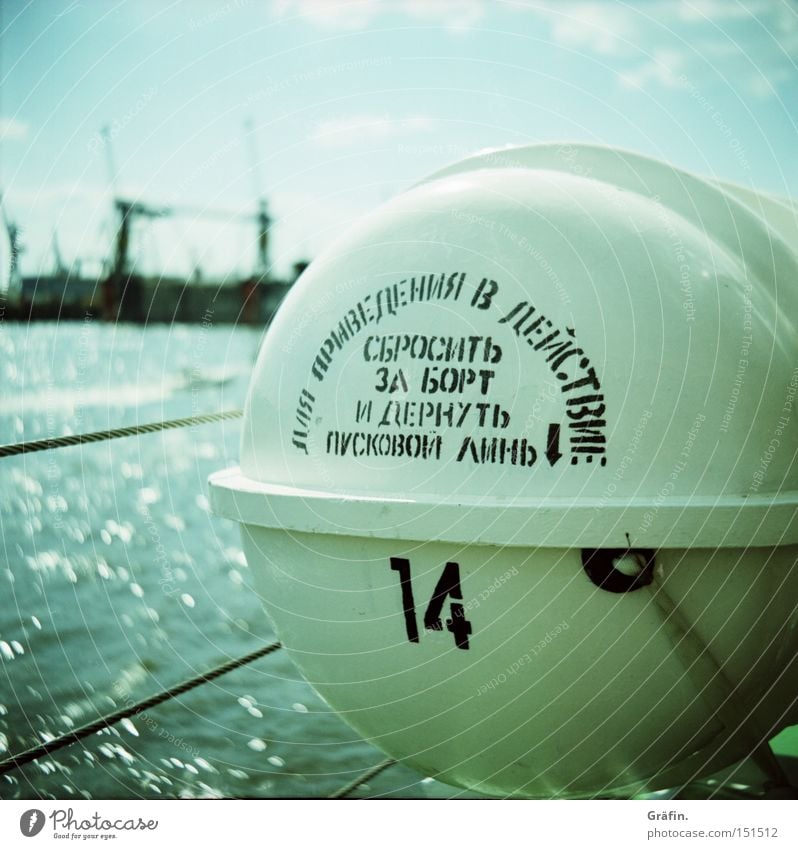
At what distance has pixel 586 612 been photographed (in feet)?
5.35

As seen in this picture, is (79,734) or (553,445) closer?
(553,445)

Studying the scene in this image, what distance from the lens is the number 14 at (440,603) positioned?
1656 mm

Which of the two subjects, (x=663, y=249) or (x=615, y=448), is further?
(x=663, y=249)

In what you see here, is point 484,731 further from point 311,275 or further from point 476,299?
point 311,275

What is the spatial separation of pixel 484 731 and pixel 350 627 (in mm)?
324

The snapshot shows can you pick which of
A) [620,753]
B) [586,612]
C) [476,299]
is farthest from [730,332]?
[620,753]
